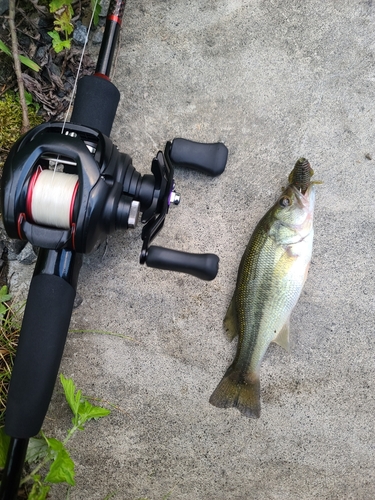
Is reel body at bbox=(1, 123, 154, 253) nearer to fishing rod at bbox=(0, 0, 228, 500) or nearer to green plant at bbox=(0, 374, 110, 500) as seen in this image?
fishing rod at bbox=(0, 0, 228, 500)

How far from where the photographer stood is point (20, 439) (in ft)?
6.68

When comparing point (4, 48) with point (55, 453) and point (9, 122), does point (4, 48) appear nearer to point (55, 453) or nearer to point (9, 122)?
point (9, 122)

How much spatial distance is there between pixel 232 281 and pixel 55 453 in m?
1.21

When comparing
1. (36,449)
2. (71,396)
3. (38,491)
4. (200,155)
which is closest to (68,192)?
(200,155)

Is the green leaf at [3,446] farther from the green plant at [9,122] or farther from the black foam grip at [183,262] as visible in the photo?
the green plant at [9,122]

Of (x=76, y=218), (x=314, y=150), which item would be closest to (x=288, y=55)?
(x=314, y=150)

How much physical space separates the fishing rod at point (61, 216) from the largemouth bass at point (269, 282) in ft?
1.51

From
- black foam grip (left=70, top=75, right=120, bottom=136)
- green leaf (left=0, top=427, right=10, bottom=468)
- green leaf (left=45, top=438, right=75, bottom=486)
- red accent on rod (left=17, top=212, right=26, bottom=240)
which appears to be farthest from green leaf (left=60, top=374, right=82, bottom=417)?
black foam grip (left=70, top=75, right=120, bottom=136)

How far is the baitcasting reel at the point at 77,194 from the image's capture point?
1.84m

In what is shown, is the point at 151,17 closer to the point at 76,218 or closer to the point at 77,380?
the point at 76,218

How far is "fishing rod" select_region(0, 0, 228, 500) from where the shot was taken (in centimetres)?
185

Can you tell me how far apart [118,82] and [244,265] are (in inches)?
48.3

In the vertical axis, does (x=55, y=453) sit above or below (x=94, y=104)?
below

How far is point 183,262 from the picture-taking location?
6.56 feet
